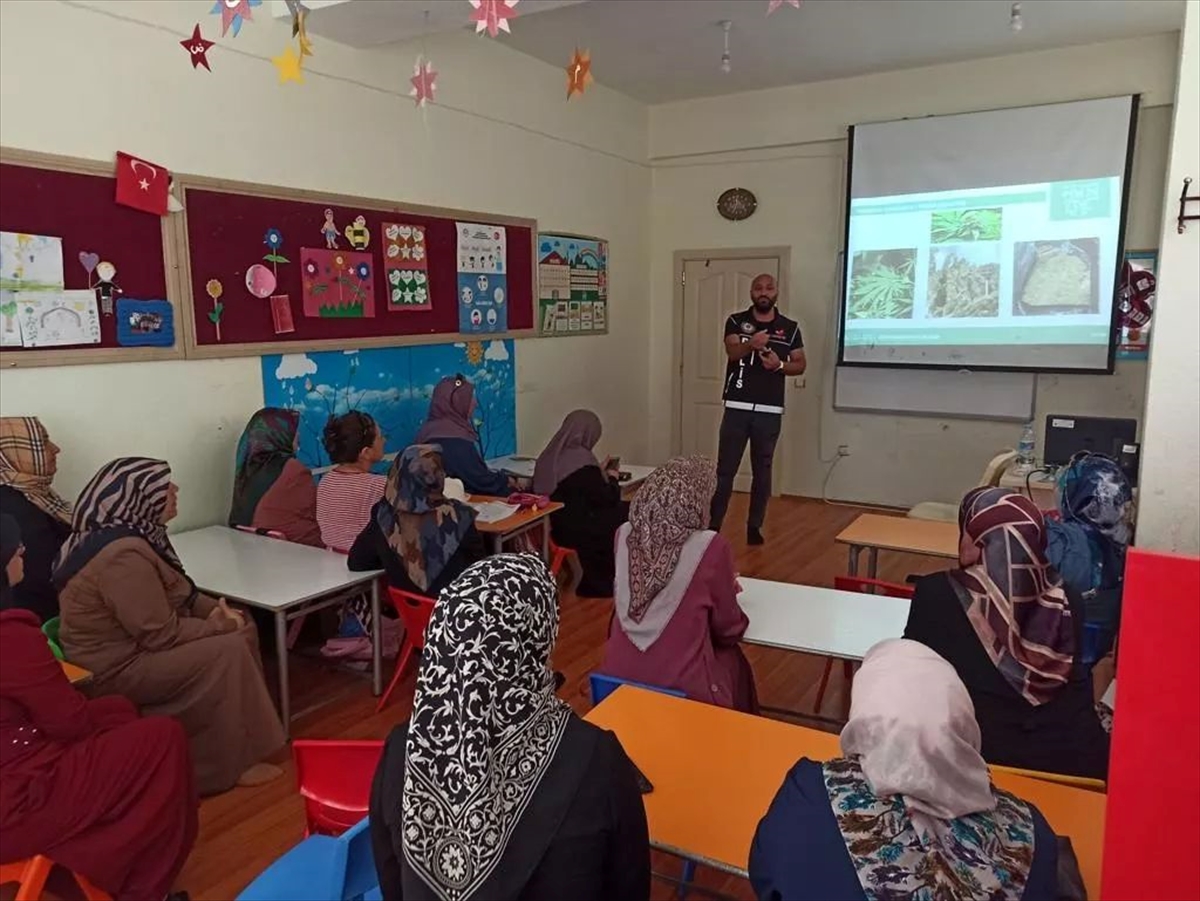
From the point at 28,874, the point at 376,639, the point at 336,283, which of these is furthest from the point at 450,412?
the point at 28,874

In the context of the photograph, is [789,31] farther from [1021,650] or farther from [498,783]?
[498,783]

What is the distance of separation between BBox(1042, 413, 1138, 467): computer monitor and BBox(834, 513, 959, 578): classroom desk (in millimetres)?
606

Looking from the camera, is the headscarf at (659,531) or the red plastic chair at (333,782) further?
the headscarf at (659,531)

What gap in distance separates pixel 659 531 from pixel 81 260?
2674 mm

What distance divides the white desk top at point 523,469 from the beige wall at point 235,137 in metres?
0.33

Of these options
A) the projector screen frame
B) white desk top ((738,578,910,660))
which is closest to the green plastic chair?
white desk top ((738,578,910,660))

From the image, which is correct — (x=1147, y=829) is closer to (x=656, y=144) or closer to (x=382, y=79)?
(x=382, y=79)

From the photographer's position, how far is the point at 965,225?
6090mm

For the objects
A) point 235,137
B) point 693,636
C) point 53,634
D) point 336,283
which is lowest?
point 53,634

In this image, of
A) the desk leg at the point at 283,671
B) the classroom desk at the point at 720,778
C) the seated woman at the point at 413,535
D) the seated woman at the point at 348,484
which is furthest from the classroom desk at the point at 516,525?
the classroom desk at the point at 720,778

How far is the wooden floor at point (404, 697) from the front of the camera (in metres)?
2.46

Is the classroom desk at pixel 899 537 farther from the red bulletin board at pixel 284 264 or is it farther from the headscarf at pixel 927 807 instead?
the red bulletin board at pixel 284 264

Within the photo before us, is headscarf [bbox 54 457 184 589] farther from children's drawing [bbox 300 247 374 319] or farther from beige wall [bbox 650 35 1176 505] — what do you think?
beige wall [bbox 650 35 1176 505]

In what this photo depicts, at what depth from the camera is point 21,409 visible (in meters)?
3.31
